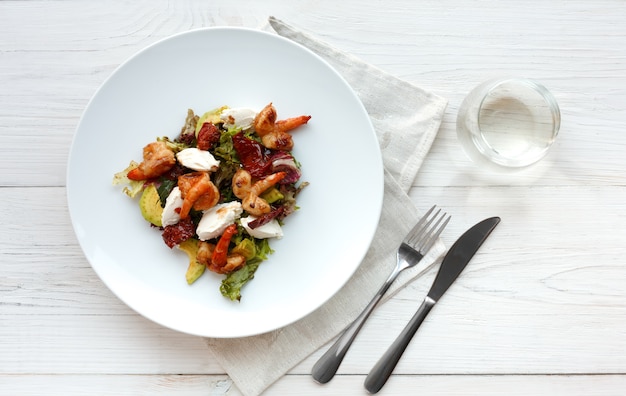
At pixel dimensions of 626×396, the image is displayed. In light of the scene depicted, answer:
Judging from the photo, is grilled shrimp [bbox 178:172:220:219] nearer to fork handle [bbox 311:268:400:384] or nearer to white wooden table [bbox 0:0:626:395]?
white wooden table [bbox 0:0:626:395]

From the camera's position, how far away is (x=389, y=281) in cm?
186

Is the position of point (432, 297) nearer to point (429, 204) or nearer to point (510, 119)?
point (429, 204)

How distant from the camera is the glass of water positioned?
1881 mm

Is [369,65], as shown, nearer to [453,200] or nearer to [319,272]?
[453,200]

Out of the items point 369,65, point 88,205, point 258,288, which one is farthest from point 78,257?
point 369,65

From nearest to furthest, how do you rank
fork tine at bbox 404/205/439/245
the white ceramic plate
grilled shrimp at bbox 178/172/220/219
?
1. grilled shrimp at bbox 178/172/220/219
2. the white ceramic plate
3. fork tine at bbox 404/205/439/245

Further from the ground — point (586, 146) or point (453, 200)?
point (586, 146)

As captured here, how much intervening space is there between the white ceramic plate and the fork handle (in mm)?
183

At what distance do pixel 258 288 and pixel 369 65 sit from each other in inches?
34.2

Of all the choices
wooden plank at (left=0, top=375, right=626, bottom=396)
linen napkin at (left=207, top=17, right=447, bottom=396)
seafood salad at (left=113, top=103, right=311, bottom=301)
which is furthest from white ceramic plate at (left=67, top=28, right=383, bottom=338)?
wooden plank at (left=0, top=375, right=626, bottom=396)

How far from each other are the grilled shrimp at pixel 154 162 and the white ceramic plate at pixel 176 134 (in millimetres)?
80

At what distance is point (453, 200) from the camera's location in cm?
194

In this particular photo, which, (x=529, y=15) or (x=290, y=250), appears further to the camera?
(x=529, y=15)

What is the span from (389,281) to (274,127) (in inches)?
25.7
